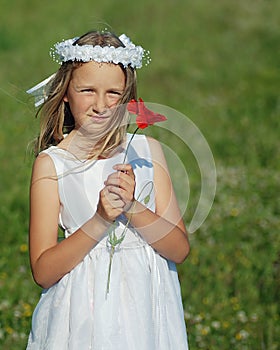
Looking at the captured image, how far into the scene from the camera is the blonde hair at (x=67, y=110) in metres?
2.94

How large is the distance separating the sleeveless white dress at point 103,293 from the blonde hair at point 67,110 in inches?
3.3

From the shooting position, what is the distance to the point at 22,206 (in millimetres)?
6730

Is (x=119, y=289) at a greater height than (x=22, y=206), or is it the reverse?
(x=22, y=206)

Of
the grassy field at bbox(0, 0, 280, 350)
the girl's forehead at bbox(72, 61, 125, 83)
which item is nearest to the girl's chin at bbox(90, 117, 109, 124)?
the girl's forehead at bbox(72, 61, 125, 83)

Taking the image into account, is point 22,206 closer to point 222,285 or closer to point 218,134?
point 222,285

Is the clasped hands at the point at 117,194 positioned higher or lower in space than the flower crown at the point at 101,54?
lower

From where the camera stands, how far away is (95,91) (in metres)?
2.90

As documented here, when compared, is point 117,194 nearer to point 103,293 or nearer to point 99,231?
point 99,231

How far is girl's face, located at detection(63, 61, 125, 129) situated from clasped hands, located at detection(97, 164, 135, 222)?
0.29 m

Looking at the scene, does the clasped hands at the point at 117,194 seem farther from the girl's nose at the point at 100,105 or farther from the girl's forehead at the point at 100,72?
the girl's forehead at the point at 100,72

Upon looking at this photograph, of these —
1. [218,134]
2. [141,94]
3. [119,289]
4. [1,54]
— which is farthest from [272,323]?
[1,54]

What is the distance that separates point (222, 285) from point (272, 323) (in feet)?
2.10

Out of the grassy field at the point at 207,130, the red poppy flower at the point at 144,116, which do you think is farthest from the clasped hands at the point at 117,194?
the grassy field at the point at 207,130

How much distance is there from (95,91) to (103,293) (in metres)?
0.68
